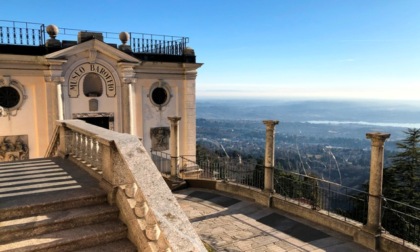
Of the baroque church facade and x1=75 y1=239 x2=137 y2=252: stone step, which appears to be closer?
x1=75 y1=239 x2=137 y2=252: stone step

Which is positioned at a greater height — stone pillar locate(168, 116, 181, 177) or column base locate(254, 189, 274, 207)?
stone pillar locate(168, 116, 181, 177)

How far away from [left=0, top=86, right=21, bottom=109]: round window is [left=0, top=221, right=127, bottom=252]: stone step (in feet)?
47.2

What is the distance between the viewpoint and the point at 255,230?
8.37 m

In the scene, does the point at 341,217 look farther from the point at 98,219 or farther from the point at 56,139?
the point at 56,139

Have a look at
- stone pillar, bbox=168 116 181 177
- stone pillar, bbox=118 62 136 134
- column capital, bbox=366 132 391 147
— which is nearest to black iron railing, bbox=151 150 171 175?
stone pillar, bbox=118 62 136 134

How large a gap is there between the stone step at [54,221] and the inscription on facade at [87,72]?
1436 centimetres

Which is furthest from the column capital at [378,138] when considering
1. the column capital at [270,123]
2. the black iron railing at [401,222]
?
the column capital at [270,123]

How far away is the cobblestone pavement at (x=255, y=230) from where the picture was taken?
7484 mm

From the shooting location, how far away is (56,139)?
9.38m

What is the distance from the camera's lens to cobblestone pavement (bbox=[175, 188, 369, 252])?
24.6ft

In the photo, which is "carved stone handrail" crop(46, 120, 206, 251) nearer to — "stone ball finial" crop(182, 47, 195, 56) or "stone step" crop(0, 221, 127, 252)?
"stone step" crop(0, 221, 127, 252)

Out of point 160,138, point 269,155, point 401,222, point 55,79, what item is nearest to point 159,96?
point 160,138

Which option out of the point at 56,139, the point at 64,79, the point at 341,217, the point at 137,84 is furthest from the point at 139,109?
the point at 341,217

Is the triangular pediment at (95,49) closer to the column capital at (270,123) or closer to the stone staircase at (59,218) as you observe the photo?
the column capital at (270,123)
